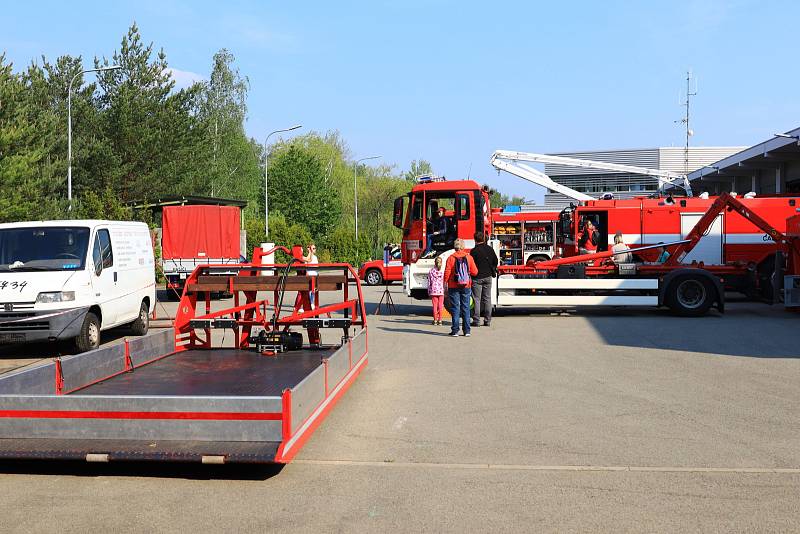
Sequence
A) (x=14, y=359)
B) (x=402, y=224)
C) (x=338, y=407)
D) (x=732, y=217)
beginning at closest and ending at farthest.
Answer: (x=338, y=407) < (x=14, y=359) < (x=402, y=224) < (x=732, y=217)

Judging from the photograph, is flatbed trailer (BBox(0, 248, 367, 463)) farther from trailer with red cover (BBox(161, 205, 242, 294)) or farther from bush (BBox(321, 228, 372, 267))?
bush (BBox(321, 228, 372, 267))

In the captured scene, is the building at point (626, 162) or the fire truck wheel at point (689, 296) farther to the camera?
Answer: the building at point (626, 162)

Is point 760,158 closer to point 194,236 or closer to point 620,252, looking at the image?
point 620,252

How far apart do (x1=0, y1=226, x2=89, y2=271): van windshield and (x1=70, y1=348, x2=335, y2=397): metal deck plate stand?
12.4 ft

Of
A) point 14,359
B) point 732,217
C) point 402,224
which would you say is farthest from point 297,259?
point 732,217

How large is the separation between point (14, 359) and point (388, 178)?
61701 millimetres

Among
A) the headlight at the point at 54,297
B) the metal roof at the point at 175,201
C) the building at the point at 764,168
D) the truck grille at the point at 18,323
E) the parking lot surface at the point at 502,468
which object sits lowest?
the parking lot surface at the point at 502,468

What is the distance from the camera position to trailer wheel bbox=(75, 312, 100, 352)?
1191 cm

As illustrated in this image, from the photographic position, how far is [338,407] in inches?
318

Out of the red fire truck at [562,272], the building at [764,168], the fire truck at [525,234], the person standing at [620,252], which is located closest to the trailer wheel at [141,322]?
the red fire truck at [562,272]

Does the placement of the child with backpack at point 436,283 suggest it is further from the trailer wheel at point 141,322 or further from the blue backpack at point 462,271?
the trailer wheel at point 141,322

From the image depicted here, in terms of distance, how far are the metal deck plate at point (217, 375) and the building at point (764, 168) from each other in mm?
21384

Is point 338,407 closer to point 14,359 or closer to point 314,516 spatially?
point 314,516

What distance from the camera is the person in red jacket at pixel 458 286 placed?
46.6 ft
